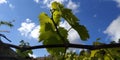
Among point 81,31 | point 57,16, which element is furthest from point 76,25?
point 57,16

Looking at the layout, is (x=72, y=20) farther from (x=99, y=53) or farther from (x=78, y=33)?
(x=99, y=53)

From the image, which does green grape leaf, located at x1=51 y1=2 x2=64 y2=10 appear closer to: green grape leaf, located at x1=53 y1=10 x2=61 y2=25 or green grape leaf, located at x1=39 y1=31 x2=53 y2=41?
green grape leaf, located at x1=53 y1=10 x2=61 y2=25

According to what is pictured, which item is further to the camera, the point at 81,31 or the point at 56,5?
the point at 56,5

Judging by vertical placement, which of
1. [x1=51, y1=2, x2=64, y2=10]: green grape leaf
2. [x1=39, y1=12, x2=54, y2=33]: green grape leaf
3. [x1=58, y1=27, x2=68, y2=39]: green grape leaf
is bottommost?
[x1=58, y1=27, x2=68, y2=39]: green grape leaf

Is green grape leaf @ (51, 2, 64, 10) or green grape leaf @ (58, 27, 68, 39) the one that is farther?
green grape leaf @ (51, 2, 64, 10)

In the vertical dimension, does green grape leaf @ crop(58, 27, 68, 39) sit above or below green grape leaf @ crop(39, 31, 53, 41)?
above

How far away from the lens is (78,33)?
115 cm

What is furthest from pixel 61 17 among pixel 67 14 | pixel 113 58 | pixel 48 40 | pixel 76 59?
pixel 76 59

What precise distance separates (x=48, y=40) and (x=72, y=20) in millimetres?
137

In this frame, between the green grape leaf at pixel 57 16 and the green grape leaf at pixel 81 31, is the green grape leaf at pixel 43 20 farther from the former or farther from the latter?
the green grape leaf at pixel 81 31

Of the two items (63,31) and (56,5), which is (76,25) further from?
(56,5)

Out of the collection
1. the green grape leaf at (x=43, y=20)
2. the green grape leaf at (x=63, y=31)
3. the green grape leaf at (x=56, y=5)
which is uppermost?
the green grape leaf at (x=56, y=5)

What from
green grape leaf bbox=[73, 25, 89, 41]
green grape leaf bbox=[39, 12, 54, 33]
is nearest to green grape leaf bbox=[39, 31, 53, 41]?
green grape leaf bbox=[39, 12, 54, 33]

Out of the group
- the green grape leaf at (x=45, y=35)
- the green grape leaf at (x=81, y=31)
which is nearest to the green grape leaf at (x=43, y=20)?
the green grape leaf at (x=45, y=35)
